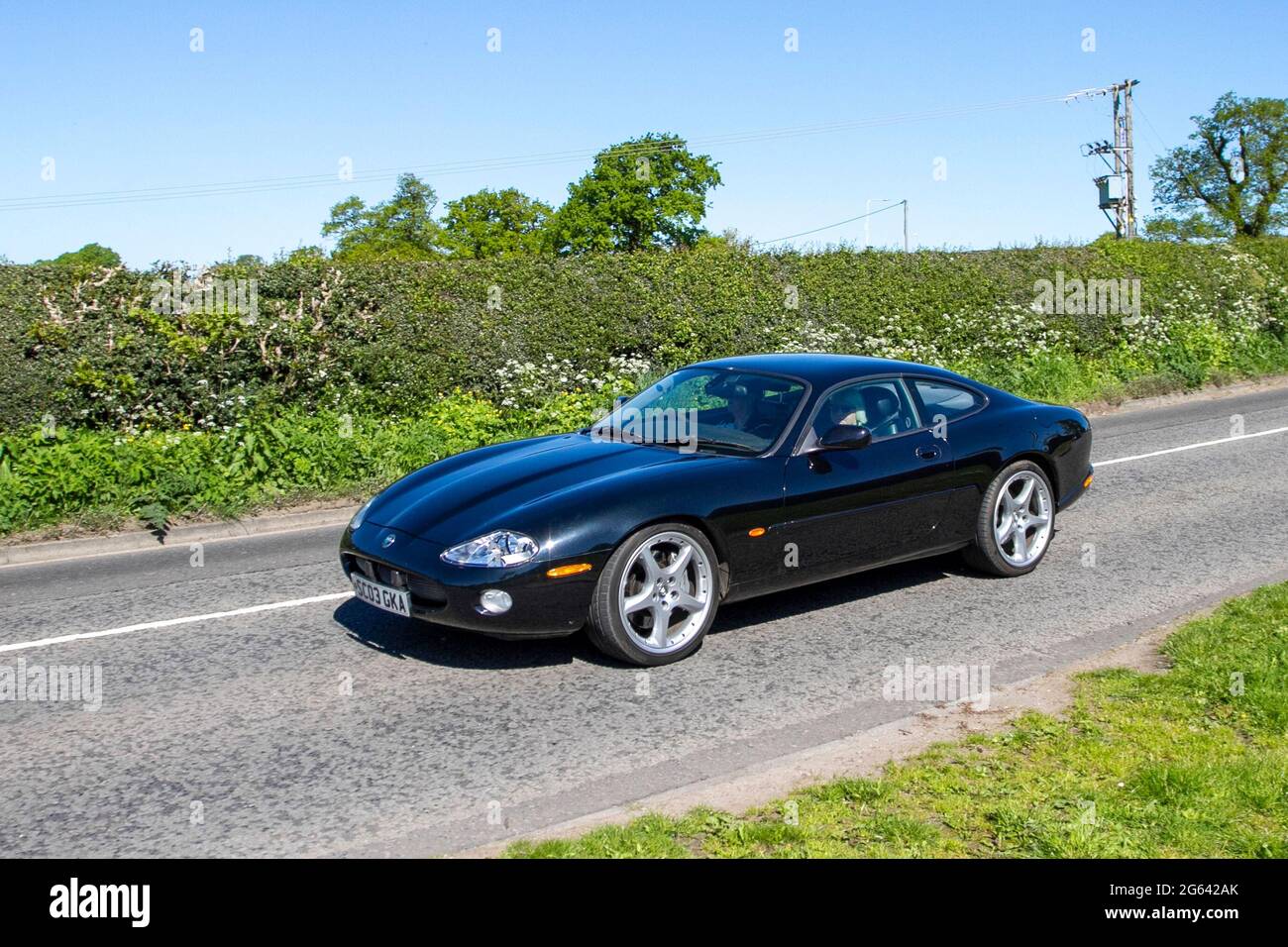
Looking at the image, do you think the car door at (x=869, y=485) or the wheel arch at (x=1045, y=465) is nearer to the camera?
the car door at (x=869, y=485)

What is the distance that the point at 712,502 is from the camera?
638 cm

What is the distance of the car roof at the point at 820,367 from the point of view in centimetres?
739

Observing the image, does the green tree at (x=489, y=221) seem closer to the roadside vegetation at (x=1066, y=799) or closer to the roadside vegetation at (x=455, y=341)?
the roadside vegetation at (x=455, y=341)

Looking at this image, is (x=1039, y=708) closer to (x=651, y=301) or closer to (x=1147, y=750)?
(x=1147, y=750)

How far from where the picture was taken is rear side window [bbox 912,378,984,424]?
774 centimetres

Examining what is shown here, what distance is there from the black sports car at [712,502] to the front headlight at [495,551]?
1cm

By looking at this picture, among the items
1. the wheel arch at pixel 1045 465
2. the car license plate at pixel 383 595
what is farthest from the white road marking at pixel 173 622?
the wheel arch at pixel 1045 465

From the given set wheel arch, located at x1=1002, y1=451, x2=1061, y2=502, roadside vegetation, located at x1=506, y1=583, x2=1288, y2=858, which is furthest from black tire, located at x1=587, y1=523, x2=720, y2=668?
wheel arch, located at x1=1002, y1=451, x2=1061, y2=502

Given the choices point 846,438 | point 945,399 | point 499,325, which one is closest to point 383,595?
point 846,438

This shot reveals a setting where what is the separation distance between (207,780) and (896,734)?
9.55ft

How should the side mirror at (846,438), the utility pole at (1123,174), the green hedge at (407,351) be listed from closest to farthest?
the side mirror at (846,438) → the green hedge at (407,351) → the utility pole at (1123,174)

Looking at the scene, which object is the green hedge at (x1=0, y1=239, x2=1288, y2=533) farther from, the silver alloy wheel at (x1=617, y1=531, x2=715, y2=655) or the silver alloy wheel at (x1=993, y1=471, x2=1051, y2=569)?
the silver alloy wheel at (x1=993, y1=471, x2=1051, y2=569)

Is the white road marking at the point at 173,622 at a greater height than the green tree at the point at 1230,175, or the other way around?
the green tree at the point at 1230,175

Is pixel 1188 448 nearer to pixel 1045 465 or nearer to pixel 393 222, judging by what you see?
pixel 1045 465
